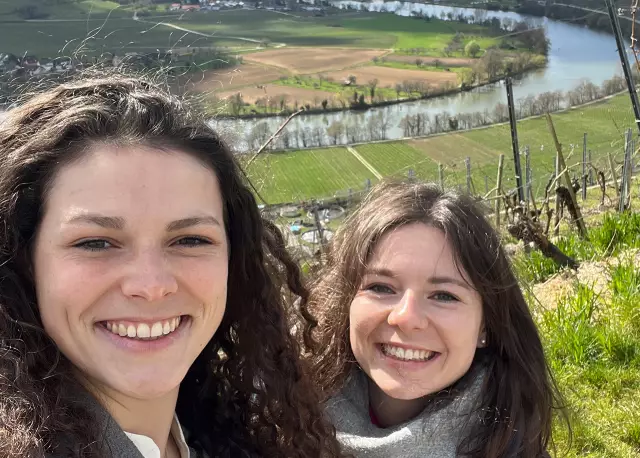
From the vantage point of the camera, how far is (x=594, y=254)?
4.86 metres

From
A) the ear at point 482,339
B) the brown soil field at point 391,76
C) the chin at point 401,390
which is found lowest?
the chin at point 401,390

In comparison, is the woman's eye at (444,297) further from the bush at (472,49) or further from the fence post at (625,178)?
the bush at (472,49)

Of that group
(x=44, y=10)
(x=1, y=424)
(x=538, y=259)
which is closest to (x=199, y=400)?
(x=1, y=424)

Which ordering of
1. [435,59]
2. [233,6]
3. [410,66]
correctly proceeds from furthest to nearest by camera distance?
[435,59] < [410,66] < [233,6]

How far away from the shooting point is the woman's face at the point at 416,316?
69.0 inches

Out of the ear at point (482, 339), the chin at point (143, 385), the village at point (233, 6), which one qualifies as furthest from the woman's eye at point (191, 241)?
the village at point (233, 6)

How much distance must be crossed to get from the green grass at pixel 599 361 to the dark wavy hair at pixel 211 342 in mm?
1045

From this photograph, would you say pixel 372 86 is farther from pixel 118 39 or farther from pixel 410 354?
pixel 410 354

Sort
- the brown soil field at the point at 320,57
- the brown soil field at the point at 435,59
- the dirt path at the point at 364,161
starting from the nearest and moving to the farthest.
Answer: the dirt path at the point at 364,161
the brown soil field at the point at 320,57
the brown soil field at the point at 435,59

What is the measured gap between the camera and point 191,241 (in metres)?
1.28

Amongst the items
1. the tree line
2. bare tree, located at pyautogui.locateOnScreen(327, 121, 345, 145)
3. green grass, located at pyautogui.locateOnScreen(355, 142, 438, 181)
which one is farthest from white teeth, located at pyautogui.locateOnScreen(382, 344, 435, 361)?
bare tree, located at pyautogui.locateOnScreen(327, 121, 345, 145)

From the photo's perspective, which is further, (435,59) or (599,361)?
(435,59)

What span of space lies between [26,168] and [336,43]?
53080 mm

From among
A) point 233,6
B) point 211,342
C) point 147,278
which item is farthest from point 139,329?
point 233,6
